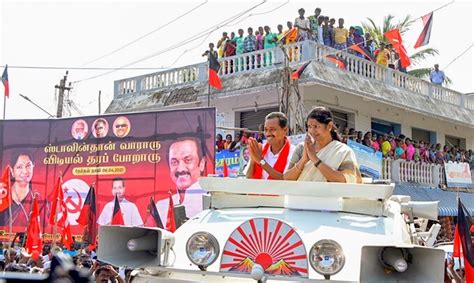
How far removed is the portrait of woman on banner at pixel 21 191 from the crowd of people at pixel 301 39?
5.40 meters

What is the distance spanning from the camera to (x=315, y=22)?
16.3 m

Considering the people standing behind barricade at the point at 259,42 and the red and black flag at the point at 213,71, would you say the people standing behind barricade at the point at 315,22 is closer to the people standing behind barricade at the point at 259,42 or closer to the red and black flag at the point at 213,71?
the people standing behind barricade at the point at 259,42

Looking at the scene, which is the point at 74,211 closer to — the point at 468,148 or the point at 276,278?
the point at 276,278

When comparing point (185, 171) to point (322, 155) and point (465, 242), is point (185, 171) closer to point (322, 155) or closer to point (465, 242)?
point (465, 242)

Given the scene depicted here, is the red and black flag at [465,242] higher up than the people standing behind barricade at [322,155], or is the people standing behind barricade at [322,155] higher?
the people standing behind barricade at [322,155]

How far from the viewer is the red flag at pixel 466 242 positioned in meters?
6.37

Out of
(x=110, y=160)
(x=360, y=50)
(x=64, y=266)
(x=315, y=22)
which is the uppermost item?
(x=315, y=22)

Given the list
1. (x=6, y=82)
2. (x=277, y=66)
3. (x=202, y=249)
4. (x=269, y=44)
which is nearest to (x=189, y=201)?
(x=277, y=66)

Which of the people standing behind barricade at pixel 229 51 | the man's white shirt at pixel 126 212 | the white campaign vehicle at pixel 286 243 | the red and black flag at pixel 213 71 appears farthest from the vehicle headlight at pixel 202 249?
the people standing behind barricade at pixel 229 51

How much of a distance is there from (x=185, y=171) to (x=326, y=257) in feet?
33.5

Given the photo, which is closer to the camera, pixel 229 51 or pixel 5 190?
pixel 5 190

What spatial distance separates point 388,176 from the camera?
16281 millimetres

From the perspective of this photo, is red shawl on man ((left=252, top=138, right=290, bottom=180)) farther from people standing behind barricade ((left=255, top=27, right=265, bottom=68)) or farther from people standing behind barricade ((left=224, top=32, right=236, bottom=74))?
people standing behind barricade ((left=224, top=32, right=236, bottom=74))

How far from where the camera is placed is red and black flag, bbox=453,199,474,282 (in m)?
6.40
